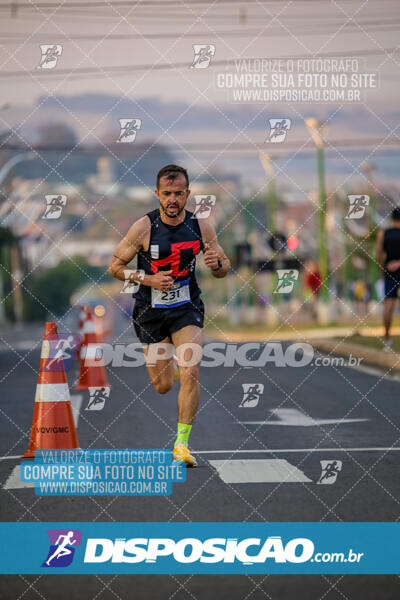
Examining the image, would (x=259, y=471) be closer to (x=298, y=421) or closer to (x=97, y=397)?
(x=298, y=421)

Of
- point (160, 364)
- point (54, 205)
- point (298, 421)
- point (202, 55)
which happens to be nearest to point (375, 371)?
point (202, 55)

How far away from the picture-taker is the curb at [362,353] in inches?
731

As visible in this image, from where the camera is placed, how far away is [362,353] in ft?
69.5

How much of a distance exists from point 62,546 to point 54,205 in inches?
335

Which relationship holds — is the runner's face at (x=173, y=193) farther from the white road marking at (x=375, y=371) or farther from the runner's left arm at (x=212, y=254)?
the white road marking at (x=375, y=371)

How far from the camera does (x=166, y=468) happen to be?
8180 mm

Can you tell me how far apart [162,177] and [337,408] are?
4.85m

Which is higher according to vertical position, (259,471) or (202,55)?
(202,55)

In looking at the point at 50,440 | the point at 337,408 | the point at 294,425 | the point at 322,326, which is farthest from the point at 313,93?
the point at 322,326

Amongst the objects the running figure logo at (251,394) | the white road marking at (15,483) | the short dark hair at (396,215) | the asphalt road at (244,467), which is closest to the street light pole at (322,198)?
the short dark hair at (396,215)

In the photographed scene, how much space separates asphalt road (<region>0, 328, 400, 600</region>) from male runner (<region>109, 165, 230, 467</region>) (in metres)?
0.59

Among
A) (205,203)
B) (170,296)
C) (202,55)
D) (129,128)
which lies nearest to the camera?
(170,296)

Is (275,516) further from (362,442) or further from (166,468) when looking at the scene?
(362,442)

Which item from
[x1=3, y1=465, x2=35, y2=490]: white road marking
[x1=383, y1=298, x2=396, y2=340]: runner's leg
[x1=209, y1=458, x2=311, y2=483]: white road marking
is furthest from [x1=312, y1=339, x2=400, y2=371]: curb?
[x1=3, y1=465, x2=35, y2=490]: white road marking
